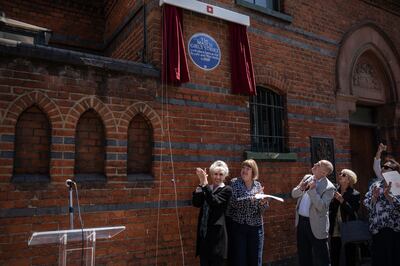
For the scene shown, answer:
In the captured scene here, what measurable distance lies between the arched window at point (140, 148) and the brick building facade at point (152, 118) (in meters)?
0.02

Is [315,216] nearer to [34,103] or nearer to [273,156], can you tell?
[273,156]

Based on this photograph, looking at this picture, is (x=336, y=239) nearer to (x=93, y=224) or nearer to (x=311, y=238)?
(x=311, y=238)

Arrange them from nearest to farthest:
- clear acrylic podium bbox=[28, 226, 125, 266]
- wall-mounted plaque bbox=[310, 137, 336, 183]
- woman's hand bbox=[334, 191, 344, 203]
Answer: clear acrylic podium bbox=[28, 226, 125, 266] < woman's hand bbox=[334, 191, 344, 203] < wall-mounted plaque bbox=[310, 137, 336, 183]

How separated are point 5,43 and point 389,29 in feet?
29.8

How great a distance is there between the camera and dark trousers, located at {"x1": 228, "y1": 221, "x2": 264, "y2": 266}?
16.4ft

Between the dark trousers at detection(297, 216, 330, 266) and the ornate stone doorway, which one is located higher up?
the ornate stone doorway

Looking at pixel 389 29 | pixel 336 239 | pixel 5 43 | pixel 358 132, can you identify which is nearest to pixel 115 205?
pixel 5 43

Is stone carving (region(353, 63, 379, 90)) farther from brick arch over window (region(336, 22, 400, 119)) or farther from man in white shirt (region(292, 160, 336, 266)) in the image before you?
man in white shirt (region(292, 160, 336, 266))

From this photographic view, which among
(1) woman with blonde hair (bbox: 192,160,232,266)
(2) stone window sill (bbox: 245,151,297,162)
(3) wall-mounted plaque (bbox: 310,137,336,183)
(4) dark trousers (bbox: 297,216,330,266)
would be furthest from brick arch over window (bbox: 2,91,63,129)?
(3) wall-mounted plaque (bbox: 310,137,336,183)

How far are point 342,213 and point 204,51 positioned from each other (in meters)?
3.51

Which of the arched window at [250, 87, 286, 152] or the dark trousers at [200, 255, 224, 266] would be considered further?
the arched window at [250, 87, 286, 152]

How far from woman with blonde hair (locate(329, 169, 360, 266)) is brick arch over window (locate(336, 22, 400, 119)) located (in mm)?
2461

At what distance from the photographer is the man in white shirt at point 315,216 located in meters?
5.05

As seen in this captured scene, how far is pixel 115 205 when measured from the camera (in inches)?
194
